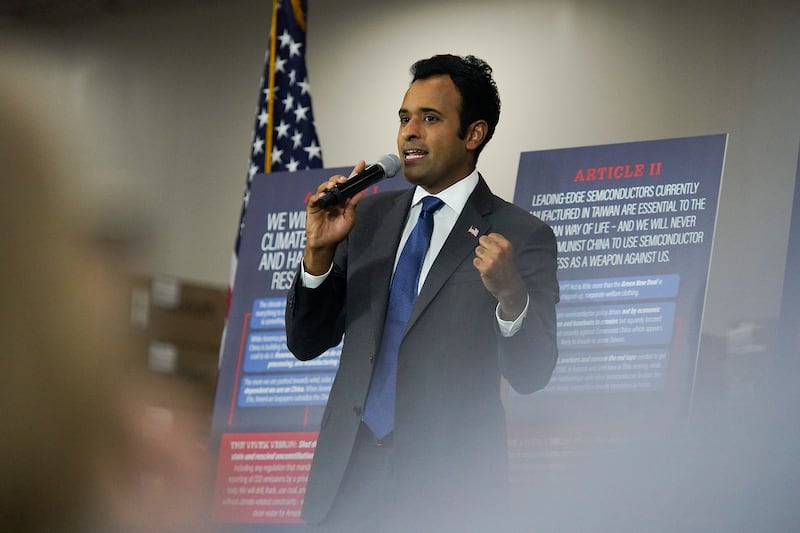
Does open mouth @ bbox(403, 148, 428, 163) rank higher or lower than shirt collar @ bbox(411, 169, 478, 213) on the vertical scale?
higher

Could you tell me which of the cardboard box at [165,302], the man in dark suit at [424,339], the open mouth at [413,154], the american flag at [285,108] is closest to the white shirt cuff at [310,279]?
the man in dark suit at [424,339]

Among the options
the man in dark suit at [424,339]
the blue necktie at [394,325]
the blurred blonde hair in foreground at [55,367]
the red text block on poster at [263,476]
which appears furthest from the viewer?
the red text block on poster at [263,476]

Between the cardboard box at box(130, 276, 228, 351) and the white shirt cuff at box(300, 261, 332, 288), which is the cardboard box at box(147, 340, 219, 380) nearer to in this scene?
the cardboard box at box(130, 276, 228, 351)

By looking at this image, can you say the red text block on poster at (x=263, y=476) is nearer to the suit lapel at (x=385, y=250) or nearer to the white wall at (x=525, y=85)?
the white wall at (x=525, y=85)

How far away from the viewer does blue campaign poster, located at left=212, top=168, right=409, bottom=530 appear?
362 centimetres

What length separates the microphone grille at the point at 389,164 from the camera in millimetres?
2054

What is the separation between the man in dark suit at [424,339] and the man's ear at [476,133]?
109 millimetres

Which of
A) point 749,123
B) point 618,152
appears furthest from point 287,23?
point 749,123

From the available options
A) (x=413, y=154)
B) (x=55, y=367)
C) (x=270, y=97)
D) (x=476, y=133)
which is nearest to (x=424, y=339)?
(x=413, y=154)

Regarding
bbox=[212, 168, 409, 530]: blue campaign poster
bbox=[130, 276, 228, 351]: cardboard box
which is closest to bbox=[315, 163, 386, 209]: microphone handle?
bbox=[130, 276, 228, 351]: cardboard box

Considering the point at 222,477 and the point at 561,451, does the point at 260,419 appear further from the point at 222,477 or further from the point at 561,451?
the point at 561,451

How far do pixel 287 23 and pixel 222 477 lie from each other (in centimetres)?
194

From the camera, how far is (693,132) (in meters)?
5.02

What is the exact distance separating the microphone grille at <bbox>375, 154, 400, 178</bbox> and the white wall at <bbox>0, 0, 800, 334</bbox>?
75.0 inches
